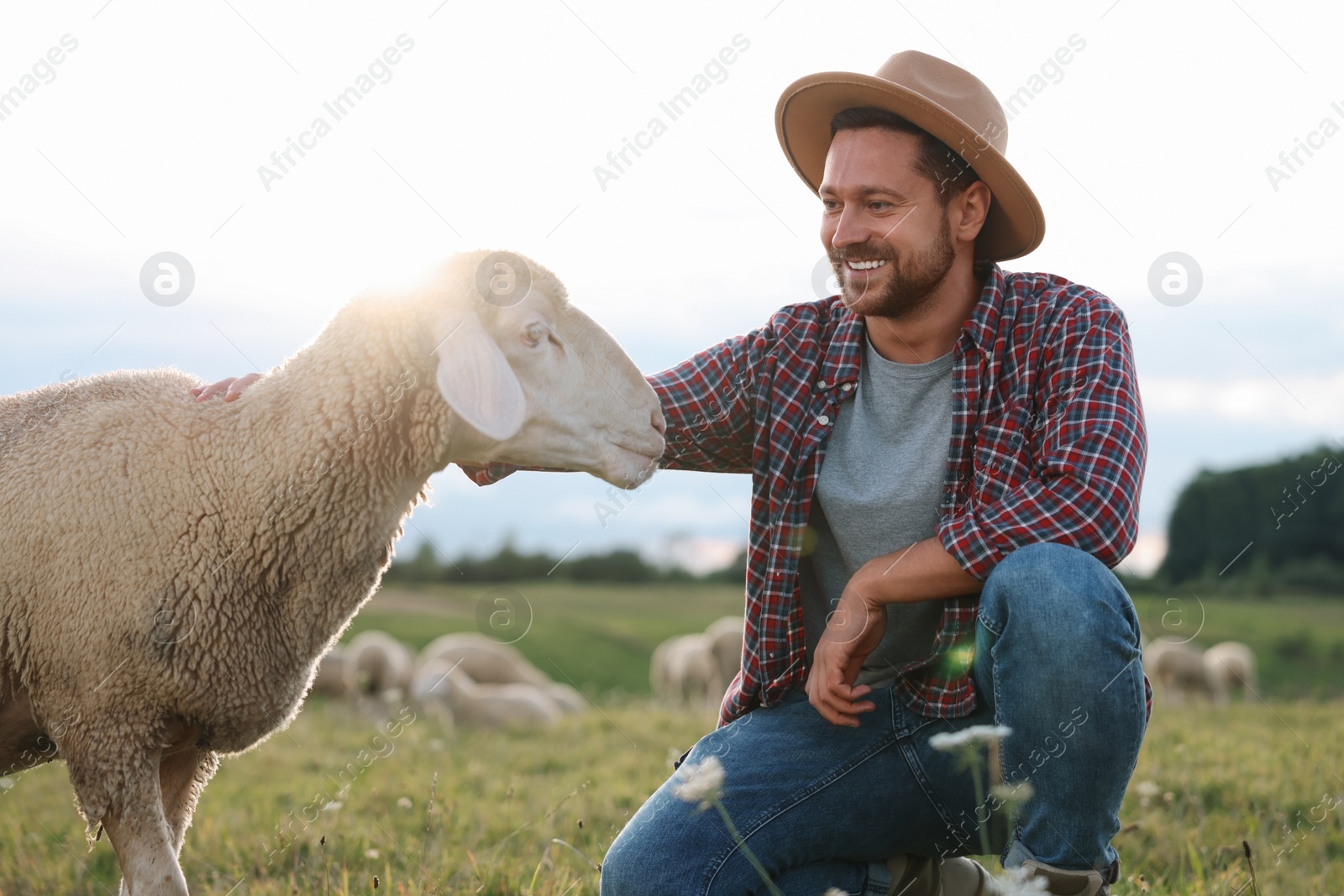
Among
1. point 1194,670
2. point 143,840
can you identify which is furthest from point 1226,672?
point 143,840

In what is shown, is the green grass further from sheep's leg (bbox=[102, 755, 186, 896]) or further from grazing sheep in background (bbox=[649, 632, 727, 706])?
grazing sheep in background (bbox=[649, 632, 727, 706])

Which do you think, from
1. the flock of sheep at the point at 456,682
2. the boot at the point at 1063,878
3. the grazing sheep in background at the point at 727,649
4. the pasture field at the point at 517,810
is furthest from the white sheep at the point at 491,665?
the boot at the point at 1063,878

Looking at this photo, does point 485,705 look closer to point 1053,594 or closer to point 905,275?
point 905,275

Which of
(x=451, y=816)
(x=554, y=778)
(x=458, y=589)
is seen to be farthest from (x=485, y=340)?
(x=458, y=589)

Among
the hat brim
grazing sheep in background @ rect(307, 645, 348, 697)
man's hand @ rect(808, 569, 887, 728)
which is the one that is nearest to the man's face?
the hat brim

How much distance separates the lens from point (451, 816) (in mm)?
3922

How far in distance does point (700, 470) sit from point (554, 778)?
2812 mm

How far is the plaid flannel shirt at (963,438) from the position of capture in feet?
7.91

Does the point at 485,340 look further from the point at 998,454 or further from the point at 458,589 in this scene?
the point at 458,589

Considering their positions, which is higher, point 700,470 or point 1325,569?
point 1325,569

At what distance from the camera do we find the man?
2.31 meters

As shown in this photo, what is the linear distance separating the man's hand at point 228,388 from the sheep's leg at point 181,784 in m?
0.91

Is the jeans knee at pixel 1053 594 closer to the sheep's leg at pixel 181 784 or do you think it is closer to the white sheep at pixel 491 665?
the sheep's leg at pixel 181 784

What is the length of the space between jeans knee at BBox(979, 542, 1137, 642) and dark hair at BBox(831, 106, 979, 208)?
3.52 feet
